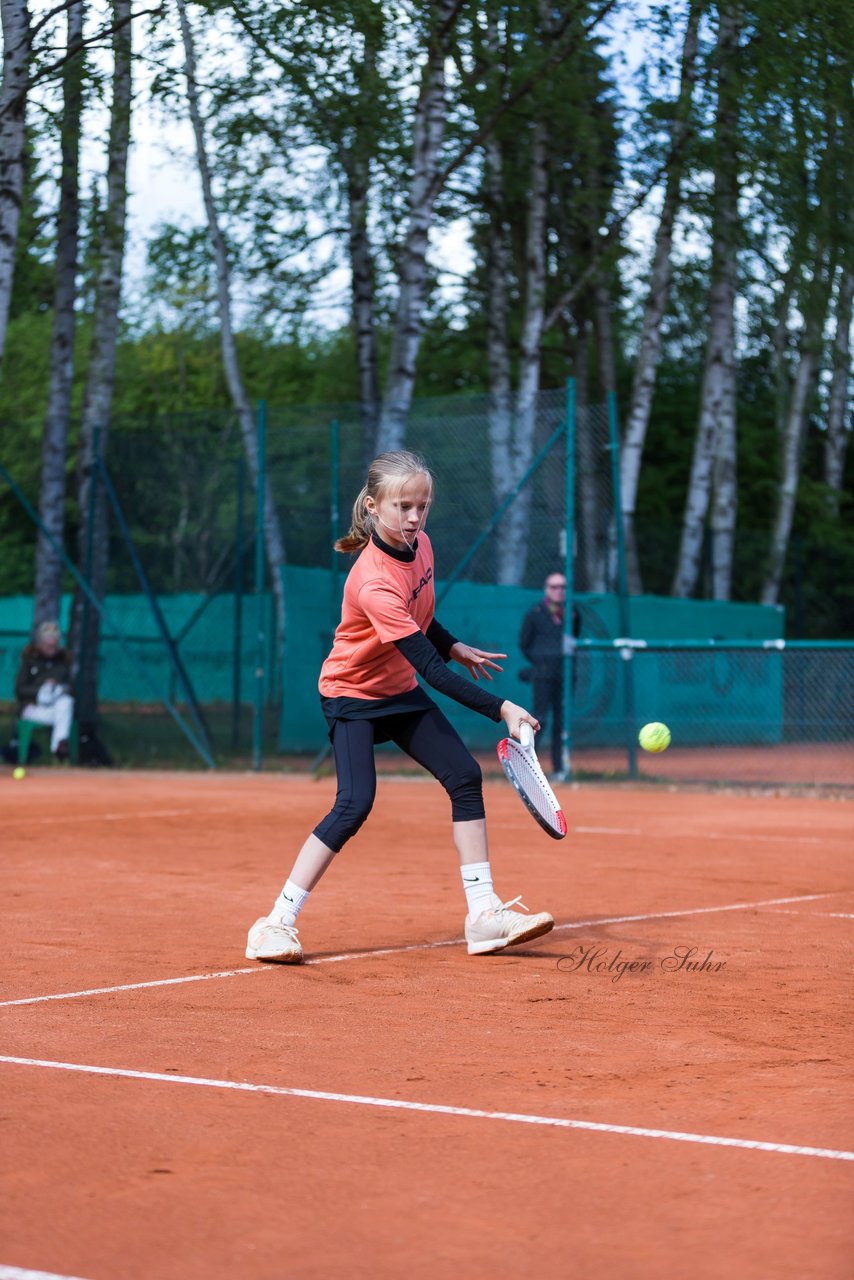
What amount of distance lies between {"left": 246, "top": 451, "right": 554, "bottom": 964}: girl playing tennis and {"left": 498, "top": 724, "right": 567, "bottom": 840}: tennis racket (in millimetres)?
202

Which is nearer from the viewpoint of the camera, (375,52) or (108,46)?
(108,46)

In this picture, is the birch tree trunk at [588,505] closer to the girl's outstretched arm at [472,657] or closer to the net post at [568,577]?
the net post at [568,577]

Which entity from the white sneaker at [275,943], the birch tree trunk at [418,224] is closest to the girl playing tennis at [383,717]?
the white sneaker at [275,943]

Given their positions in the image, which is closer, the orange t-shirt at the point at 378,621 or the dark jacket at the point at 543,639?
the orange t-shirt at the point at 378,621

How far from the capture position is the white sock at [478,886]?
21.0 ft

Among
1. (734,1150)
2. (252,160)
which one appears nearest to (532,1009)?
(734,1150)

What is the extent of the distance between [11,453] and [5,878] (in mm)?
28910

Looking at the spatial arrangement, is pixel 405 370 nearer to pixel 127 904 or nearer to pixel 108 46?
pixel 108 46

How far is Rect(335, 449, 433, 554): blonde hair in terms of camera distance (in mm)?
6043

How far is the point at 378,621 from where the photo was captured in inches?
238

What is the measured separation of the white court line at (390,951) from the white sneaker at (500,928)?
0.99 feet

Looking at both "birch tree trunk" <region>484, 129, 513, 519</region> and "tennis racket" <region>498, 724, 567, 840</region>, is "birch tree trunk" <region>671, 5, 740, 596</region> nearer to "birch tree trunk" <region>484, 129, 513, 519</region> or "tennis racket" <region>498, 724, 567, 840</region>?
"birch tree trunk" <region>484, 129, 513, 519</region>

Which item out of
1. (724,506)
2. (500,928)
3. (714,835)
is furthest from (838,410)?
(500,928)

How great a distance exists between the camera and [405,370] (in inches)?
714
